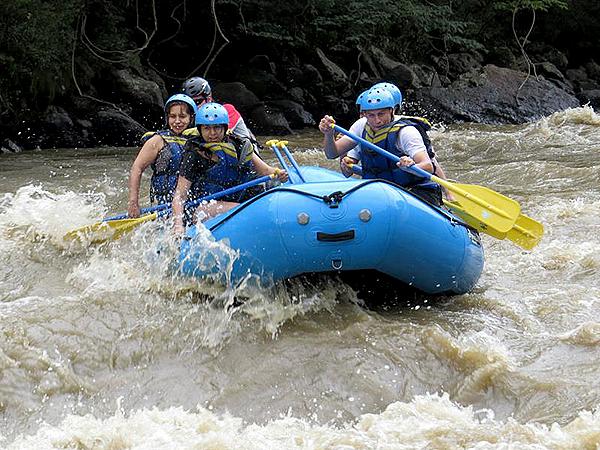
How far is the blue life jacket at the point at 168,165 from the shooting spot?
6.17 m

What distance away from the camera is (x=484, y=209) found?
566 cm

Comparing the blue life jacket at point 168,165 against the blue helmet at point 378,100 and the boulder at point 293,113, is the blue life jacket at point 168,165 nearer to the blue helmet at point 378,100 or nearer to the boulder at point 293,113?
the blue helmet at point 378,100

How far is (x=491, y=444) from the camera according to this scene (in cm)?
361

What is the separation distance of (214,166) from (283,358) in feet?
5.61

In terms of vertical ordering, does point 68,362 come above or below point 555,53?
above

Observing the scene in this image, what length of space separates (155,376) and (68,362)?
1.52ft

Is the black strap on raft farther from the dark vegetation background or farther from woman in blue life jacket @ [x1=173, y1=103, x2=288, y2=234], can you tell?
the dark vegetation background

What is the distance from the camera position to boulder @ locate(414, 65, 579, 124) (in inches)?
683

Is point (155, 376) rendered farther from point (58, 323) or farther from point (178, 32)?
point (178, 32)

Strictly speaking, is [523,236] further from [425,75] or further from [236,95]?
[425,75]

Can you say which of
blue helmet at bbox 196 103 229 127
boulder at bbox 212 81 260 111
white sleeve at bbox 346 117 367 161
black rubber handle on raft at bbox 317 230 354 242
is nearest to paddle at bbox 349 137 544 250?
white sleeve at bbox 346 117 367 161

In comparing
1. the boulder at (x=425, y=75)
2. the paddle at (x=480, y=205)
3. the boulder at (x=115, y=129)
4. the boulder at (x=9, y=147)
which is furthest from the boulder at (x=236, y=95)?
the paddle at (x=480, y=205)

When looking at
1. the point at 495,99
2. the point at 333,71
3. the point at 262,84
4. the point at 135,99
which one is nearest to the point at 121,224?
the point at 135,99

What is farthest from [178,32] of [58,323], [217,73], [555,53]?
[58,323]
